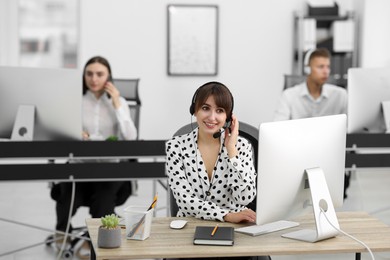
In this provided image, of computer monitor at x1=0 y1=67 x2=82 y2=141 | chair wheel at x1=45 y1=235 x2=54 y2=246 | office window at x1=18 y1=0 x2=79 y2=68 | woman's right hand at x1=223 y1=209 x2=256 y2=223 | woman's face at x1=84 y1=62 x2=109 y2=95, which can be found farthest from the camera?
office window at x1=18 y1=0 x2=79 y2=68

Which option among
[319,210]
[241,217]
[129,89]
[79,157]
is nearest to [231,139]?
[241,217]

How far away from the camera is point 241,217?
2506 mm

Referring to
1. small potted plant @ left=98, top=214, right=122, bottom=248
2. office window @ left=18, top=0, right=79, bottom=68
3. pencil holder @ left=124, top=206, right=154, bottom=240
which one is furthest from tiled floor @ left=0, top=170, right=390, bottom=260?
small potted plant @ left=98, top=214, right=122, bottom=248

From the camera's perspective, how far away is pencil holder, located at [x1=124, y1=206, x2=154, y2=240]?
228 centimetres

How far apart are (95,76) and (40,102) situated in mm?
800

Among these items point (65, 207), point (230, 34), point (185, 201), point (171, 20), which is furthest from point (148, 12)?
point (185, 201)

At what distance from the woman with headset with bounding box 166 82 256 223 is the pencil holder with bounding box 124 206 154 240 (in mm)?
354

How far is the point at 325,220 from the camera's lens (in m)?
2.37

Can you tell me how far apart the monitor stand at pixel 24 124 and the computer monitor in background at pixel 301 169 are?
5.68 ft

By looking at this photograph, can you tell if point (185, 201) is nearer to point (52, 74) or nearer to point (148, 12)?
point (52, 74)

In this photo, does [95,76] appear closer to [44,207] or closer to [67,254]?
[67,254]

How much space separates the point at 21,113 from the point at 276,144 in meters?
1.77

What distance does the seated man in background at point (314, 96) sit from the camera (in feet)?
16.3

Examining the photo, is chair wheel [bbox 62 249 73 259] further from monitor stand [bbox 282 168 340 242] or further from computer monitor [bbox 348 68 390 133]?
monitor stand [bbox 282 168 340 242]
